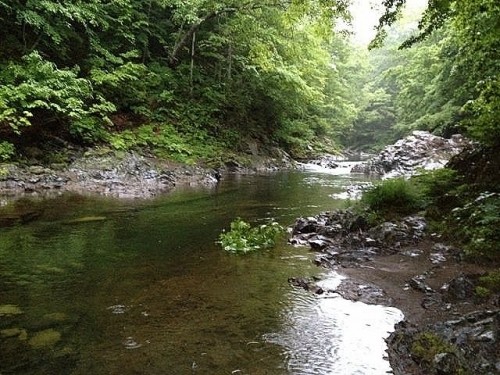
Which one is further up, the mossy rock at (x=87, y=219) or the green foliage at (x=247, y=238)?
the green foliage at (x=247, y=238)

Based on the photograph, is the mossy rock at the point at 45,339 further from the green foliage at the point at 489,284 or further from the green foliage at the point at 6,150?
the green foliage at the point at 6,150

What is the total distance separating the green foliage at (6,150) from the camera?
468 inches

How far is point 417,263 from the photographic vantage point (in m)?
5.83

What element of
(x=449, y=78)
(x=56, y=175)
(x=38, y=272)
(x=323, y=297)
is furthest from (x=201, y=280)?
(x=449, y=78)

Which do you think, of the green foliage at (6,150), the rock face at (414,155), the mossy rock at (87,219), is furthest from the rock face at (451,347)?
the rock face at (414,155)

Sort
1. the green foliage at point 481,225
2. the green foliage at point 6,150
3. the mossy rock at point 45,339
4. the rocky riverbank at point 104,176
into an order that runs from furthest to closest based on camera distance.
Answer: the green foliage at point 6,150
the rocky riverbank at point 104,176
the green foliage at point 481,225
the mossy rock at point 45,339

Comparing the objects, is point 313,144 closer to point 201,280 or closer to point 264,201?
point 264,201

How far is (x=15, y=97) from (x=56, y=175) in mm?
2431

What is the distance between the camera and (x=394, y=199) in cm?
815

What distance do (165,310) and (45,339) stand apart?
111 cm

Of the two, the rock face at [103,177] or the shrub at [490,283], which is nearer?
the shrub at [490,283]

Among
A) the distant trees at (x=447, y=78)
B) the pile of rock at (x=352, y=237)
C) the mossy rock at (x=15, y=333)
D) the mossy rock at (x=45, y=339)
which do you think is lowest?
the mossy rock at (x=15, y=333)

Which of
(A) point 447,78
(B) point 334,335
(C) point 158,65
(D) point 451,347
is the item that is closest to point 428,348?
(D) point 451,347

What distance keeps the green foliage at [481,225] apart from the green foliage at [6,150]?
11.3 meters
